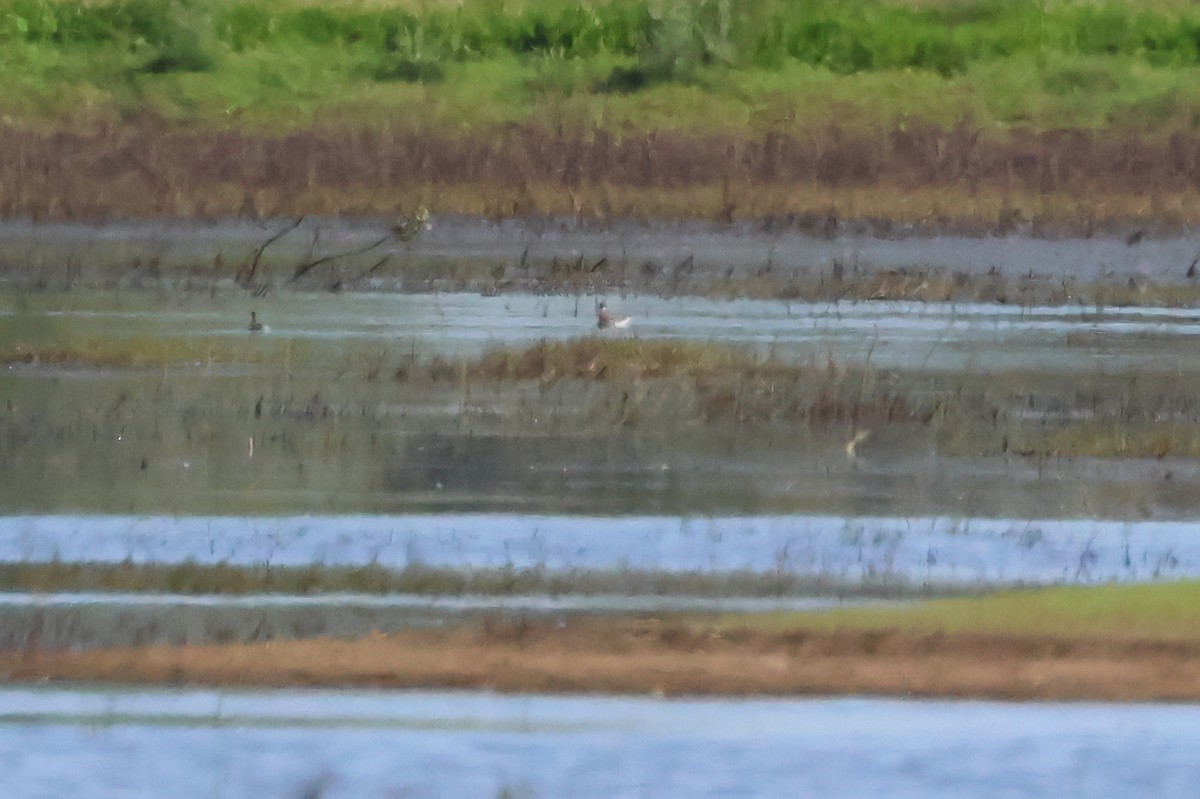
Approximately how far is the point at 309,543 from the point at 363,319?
1.51m

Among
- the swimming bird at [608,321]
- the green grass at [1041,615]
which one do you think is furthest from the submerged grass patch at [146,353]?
the green grass at [1041,615]

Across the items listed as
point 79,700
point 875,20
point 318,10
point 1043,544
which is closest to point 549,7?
→ point 318,10

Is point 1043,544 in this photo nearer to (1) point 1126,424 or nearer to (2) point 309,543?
(1) point 1126,424

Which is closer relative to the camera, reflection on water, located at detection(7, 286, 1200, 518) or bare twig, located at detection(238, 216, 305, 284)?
reflection on water, located at detection(7, 286, 1200, 518)

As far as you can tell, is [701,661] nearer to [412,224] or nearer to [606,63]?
[412,224]

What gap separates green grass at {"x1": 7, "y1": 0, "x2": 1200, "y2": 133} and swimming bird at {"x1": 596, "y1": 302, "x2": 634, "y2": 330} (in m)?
1.63

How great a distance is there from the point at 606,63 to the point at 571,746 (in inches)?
195

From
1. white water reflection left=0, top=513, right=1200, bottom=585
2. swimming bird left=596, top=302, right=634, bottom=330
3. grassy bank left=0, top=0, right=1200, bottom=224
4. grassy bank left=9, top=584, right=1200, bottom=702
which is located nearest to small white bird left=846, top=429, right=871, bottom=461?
white water reflection left=0, top=513, right=1200, bottom=585

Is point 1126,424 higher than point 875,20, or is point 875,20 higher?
point 875,20

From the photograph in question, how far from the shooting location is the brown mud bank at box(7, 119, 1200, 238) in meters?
6.71

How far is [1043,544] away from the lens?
4.91 m

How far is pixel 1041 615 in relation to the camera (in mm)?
4547

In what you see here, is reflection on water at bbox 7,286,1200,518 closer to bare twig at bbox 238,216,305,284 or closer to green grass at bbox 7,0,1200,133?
bare twig at bbox 238,216,305,284

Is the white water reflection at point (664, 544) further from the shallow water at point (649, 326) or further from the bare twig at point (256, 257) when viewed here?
the bare twig at point (256, 257)
